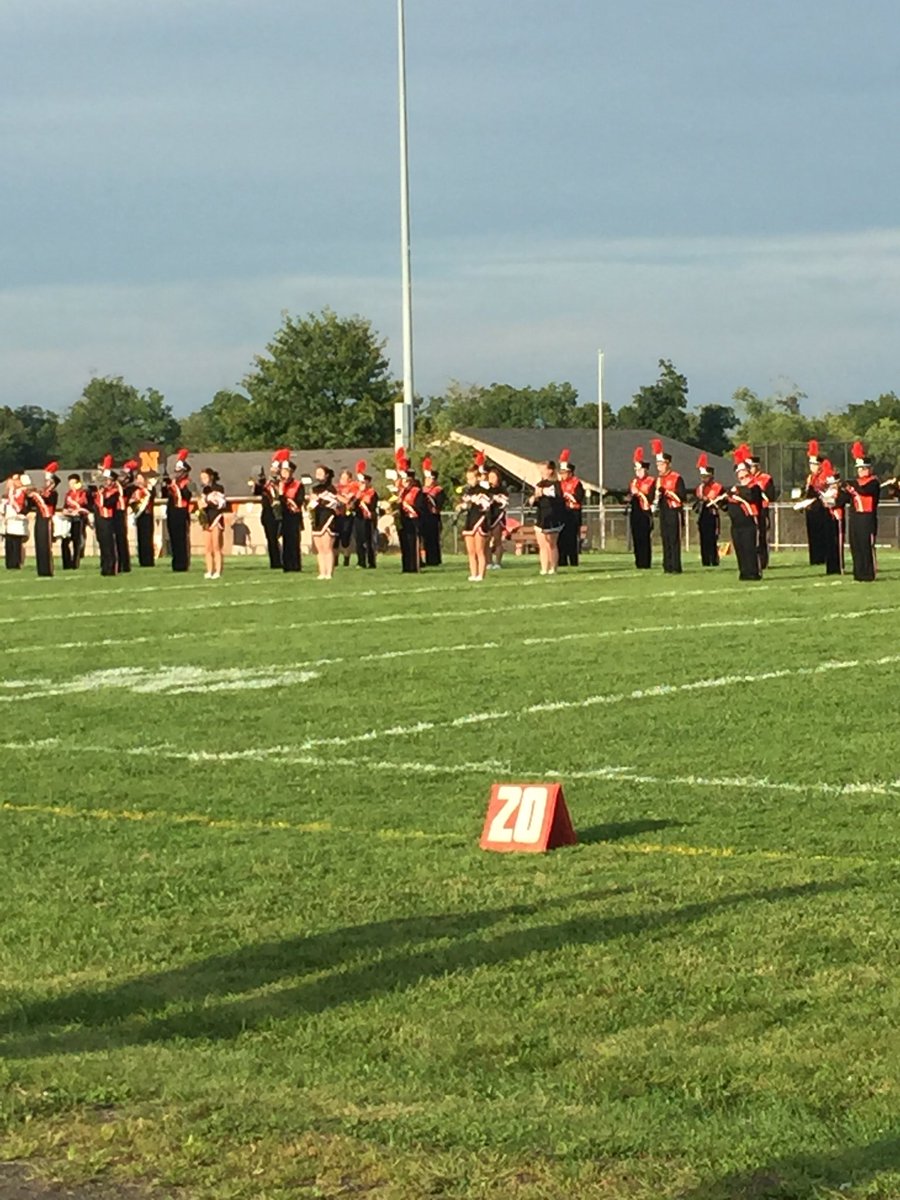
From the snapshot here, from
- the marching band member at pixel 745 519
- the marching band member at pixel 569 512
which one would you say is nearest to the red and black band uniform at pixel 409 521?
the marching band member at pixel 569 512

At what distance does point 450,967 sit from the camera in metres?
6.46

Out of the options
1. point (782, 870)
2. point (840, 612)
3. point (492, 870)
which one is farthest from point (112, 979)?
point (840, 612)

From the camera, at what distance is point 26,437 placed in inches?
5645

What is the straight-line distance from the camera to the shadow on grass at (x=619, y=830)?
8.79 meters

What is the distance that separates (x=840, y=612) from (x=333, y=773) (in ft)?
36.1

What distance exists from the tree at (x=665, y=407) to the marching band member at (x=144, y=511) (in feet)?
245

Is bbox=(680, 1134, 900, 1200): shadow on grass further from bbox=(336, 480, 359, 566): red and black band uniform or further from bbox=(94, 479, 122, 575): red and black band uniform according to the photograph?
bbox=(94, 479, 122, 575): red and black band uniform

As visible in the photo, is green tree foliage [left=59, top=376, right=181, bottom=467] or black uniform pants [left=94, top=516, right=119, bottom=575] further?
green tree foliage [left=59, top=376, right=181, bottom=467]

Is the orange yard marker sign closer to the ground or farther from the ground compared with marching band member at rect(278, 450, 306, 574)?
closer to the ground

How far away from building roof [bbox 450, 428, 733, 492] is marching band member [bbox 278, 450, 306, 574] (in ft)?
141

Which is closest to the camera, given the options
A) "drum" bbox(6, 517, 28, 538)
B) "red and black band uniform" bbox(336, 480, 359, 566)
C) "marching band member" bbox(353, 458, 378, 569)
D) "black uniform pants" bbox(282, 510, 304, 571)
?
"red and black band uniform" bbox(336, 480, 359, 566)

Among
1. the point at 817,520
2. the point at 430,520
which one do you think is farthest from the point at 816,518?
the point at 430,520

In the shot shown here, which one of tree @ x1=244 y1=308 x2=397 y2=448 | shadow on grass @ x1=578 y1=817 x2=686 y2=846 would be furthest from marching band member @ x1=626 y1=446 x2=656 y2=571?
tree @ x1=244 y1=308 x2=397 y2=448

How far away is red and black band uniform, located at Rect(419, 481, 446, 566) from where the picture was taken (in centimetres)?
3475
